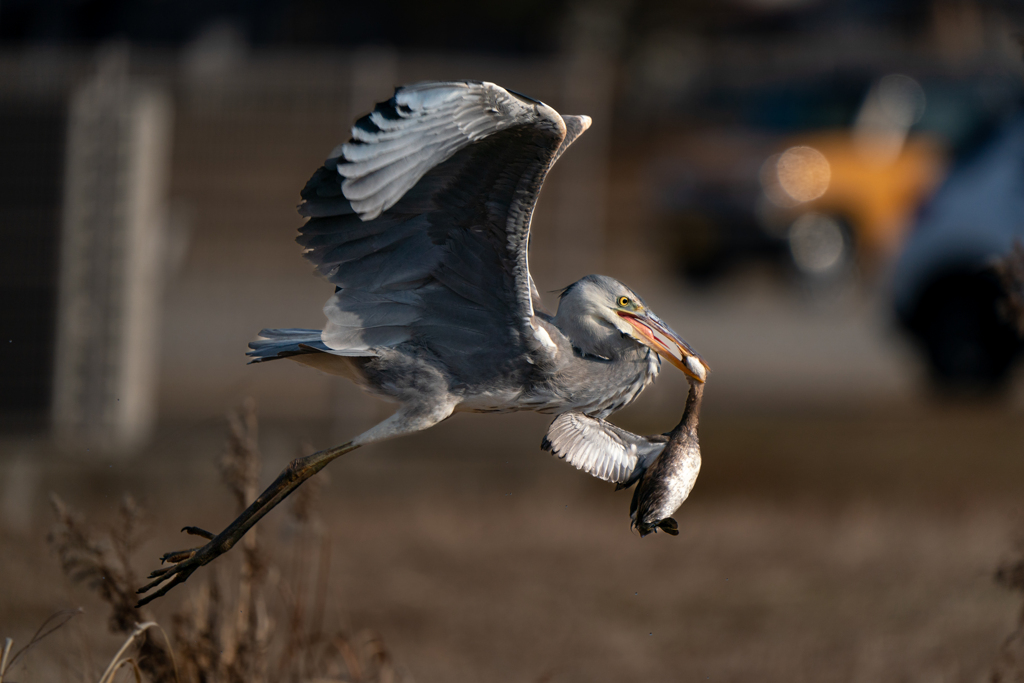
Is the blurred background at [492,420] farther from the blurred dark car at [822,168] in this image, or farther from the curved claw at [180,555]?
the curved claw at [180,555]

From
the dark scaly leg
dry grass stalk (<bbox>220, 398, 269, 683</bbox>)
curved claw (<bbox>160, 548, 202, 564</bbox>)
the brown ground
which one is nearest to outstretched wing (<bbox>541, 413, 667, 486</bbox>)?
the dark scaly leg

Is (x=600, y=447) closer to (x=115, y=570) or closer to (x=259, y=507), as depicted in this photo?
(x=259, y=507)

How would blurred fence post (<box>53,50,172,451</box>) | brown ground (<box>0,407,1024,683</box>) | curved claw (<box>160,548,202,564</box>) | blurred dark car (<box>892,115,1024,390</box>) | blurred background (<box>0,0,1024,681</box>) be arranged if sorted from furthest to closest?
blurred dark car (<box>892,115,1024,390</box>) < blurred fence post (<box>53,50,172,451</box>) < blurred background (<box>0,0,1024,681</box>) < brown ground (<box>0,407,1024,683</box>) < curved claw (<box>160,548,202,564</box>)

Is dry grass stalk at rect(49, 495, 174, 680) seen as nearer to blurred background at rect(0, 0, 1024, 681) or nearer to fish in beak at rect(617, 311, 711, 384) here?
fish in beak at rect(617, 311, 711, 384)

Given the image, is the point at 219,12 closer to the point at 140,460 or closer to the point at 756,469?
the point at 140,460

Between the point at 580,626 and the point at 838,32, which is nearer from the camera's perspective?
the point at 580,626

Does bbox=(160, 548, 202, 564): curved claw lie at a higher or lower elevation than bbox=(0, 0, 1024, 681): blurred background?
higher

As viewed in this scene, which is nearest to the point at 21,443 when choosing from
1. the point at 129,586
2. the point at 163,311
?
the point at 163,311

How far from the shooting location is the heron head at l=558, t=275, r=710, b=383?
200cm

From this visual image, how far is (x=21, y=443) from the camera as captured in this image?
7.66 metres

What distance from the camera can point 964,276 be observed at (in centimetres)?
840

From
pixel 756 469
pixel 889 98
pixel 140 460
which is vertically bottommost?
pixel 140 460

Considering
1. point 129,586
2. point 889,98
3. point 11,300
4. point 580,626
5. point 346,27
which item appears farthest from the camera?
point 346,27

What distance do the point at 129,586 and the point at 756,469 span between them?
5.55 metres
